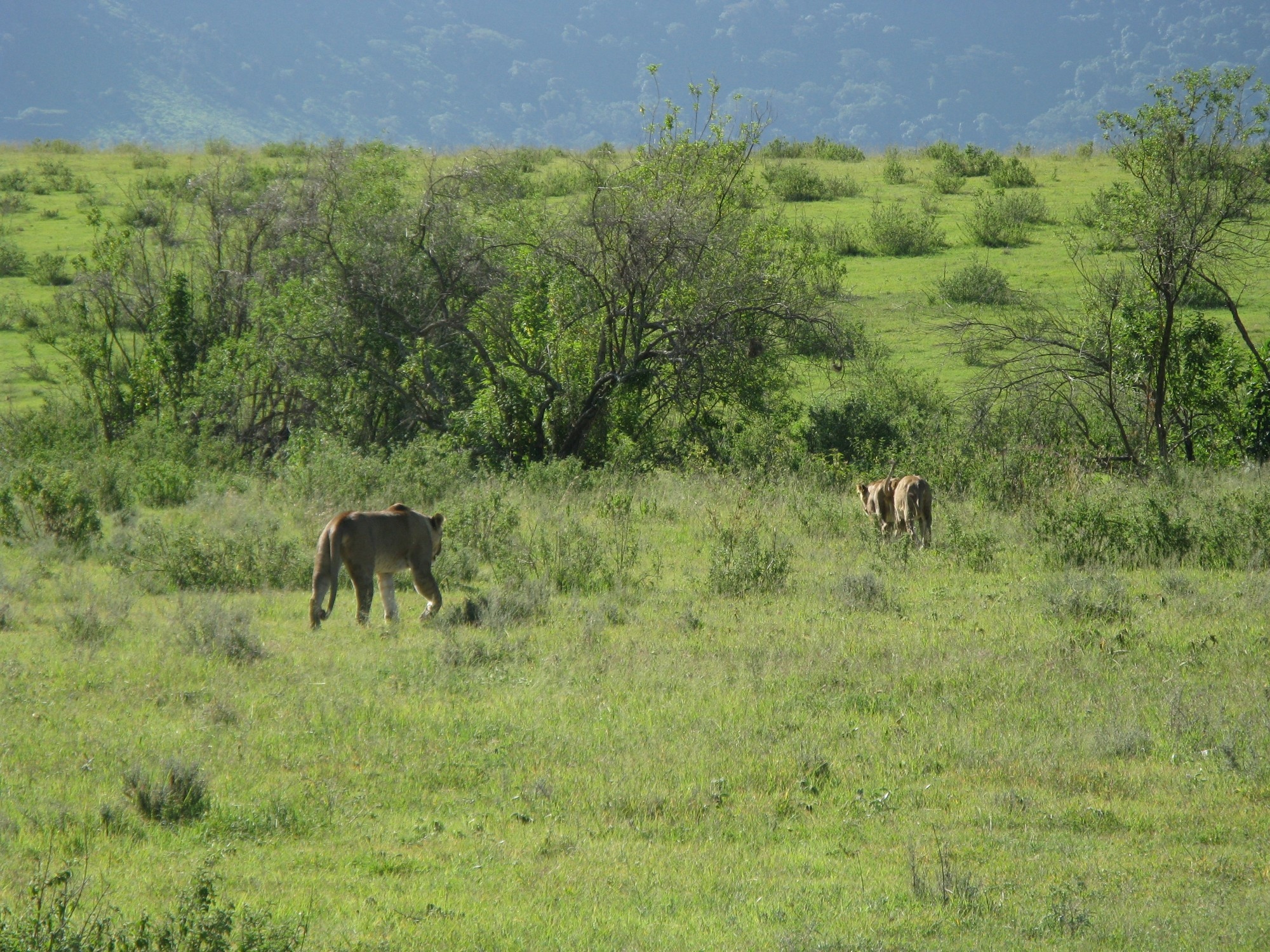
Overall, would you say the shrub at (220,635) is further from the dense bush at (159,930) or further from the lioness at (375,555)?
the dense bush at (159,930)

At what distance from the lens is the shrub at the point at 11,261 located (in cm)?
3334

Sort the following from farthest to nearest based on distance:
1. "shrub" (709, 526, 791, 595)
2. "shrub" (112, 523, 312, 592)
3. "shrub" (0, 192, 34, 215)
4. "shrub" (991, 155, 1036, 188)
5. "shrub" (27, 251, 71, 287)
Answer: "shrub" (991, 155, 1036, 188)
"shrub" (0, 192, 34, 215)
"shrub" (27, 251, 71, 287)
"shrub" (112, 523, 312, 592)
"shrub" (709, 526, 791, 595)

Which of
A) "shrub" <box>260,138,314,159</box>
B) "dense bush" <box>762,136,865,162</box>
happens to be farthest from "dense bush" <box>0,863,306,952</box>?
"dense bush" <box>762,136,865,162</box>

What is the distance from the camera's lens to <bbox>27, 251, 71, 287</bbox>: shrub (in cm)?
3225

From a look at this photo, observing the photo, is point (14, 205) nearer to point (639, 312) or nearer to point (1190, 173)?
point (639, 312)

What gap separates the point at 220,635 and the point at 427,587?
2071 mm

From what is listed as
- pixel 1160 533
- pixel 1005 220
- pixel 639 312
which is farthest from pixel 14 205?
pixel 1160 533

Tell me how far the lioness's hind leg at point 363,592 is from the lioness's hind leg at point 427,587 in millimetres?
465

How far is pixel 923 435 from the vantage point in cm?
1978

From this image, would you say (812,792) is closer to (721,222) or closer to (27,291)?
(721,222)

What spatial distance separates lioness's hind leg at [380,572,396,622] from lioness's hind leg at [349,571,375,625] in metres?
0.20

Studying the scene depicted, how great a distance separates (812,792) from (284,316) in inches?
616

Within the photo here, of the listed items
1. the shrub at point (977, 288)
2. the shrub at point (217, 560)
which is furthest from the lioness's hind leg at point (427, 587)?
the shrub at point (977, 288)

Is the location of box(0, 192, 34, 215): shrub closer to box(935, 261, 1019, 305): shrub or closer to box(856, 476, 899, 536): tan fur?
box(935, 261, 1019, 305): shrub
